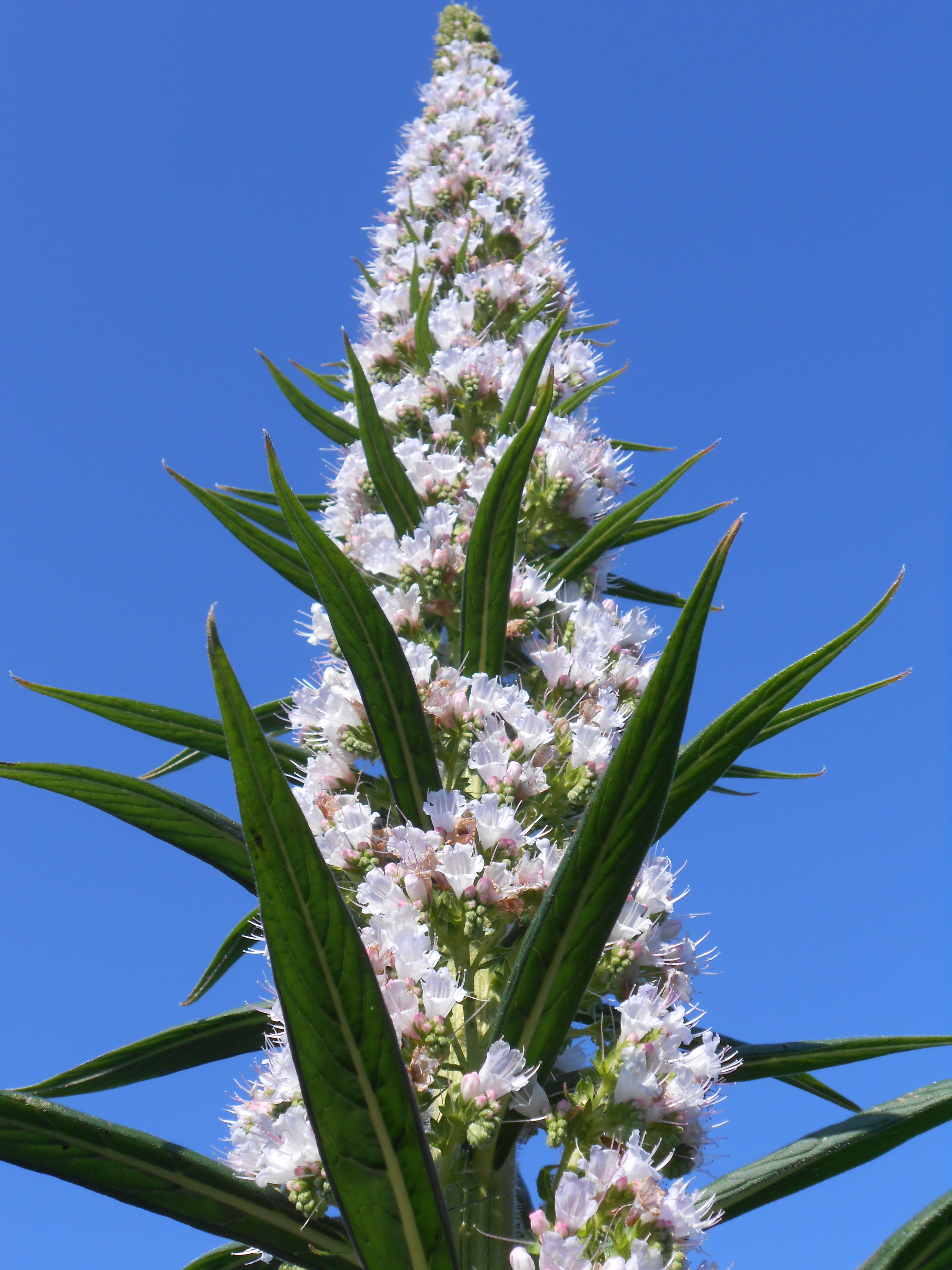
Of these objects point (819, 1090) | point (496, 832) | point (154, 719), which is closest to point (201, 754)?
point (154, 719)

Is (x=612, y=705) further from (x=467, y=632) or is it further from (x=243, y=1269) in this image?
(x=243, y=1269)

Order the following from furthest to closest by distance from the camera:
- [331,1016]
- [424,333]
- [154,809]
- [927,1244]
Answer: [424,333] → [154,809] → [927,1244] → [331,1016]

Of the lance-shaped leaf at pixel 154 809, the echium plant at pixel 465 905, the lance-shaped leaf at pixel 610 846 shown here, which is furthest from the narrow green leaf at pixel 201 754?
the lance-shaped leaf at pixel 610 846

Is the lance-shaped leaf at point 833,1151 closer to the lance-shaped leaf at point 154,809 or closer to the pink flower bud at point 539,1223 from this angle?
the pink flower bud at point 539,1223

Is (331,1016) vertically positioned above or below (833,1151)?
above

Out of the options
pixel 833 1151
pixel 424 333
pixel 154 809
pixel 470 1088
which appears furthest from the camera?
pixel 424 333

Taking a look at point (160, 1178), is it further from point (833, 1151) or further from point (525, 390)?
point (525, 390)

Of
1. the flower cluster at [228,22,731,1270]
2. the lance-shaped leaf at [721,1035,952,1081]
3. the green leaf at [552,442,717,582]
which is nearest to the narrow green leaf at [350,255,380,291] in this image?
the flower cluster at [228,22,731,1270]

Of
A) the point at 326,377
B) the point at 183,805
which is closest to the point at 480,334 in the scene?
the point at 326,377
